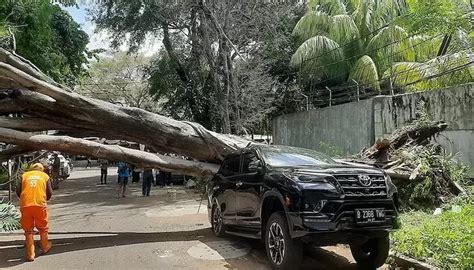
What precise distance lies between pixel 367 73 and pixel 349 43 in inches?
105

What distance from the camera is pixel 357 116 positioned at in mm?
16359

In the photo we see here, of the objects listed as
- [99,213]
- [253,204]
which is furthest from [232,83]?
[253,204]

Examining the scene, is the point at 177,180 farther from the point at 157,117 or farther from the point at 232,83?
the point at 157,117

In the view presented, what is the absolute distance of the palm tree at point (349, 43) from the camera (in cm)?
2170

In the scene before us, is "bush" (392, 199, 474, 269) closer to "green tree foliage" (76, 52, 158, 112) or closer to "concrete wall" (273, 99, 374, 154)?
"concrete wall" (273, 99, 374, 154)

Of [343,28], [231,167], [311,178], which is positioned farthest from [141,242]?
[343,28]

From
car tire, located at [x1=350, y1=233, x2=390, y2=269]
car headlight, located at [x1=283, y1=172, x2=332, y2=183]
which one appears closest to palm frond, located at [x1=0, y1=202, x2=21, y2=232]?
car headlight, located at [x1=283, y1=172, x2=332, y2=183]

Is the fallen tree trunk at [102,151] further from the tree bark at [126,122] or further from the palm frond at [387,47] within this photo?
the palm frond at [387,47]

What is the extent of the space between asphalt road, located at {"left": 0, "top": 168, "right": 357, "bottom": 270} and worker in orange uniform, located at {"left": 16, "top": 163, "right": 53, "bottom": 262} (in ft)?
0.85

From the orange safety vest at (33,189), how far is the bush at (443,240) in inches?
233

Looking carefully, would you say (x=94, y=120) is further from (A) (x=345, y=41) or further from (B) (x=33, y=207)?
(A) (x=345, y=41)

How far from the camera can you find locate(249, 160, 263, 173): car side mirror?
787cm

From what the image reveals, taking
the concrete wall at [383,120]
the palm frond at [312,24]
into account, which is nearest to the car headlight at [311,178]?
the concrete wall at [383,120]

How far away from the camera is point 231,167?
935 cm
